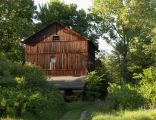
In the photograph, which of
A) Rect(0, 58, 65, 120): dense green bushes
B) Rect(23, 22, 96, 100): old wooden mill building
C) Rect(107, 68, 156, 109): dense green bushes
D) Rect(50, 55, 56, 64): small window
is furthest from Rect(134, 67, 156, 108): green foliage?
Rect(50, 55, 56, 64): small window

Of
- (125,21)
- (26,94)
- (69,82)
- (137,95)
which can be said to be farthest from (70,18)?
(26,94)

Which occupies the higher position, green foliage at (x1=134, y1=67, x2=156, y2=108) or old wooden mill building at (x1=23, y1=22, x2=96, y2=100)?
old wooden mill building at (x1=23, y1=22, x2=96, y2=100)

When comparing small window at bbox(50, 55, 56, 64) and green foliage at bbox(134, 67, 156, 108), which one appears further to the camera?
small window at bbox(50, 55, 56, 64)

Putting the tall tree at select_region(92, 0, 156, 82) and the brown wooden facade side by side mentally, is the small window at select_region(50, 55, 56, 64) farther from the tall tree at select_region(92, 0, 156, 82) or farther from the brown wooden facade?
the tall tree at select_region(92, 0, 156, 82)

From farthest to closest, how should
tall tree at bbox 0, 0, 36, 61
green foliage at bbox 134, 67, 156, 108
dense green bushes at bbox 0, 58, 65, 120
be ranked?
tall tree at bbox 0, 0, 36, 61
green foliage at bbox 134, 67, 156, 108
dense green bushes at bbox 0, 58, 65, 120

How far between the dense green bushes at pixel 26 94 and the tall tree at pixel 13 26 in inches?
919

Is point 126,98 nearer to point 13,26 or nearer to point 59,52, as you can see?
point 59,52

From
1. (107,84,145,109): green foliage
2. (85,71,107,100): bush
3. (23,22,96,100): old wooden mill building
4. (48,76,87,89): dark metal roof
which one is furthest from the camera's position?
(23,22,96,100): old wooden mill building

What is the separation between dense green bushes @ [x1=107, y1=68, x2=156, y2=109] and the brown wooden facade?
1717cm

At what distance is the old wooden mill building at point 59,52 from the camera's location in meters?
53.4

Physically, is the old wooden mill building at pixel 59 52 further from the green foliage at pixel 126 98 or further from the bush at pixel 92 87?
the green foliage at pixel 126 98

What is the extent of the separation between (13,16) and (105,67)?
17.2m

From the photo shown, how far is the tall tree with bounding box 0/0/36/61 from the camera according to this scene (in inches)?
2318

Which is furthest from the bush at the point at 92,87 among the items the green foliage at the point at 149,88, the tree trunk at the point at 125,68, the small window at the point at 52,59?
the tree trunk at the point at 125,68
